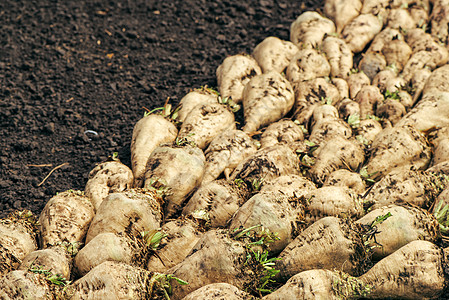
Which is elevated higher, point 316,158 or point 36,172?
point 316,158

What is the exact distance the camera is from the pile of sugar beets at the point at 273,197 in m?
2.74

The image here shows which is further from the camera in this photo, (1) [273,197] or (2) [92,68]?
(2) [92,68]

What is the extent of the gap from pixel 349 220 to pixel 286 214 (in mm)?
435

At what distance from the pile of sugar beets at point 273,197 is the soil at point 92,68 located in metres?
0.54

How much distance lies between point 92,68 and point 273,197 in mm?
3142

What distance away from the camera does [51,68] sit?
511 centimetres

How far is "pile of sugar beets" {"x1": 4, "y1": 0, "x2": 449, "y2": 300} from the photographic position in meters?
2.74

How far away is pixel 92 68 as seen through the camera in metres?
5.14

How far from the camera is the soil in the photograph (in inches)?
167

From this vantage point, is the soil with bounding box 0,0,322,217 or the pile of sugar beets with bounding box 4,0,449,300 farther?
the soil with bounding box 0,0,322,217

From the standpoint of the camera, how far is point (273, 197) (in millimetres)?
3008

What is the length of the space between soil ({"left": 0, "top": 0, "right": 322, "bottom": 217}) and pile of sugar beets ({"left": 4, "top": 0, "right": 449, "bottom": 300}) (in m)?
0.54

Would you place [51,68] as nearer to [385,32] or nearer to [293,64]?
[293,64]

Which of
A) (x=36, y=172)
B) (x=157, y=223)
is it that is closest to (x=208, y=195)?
(x=157, y=223)
